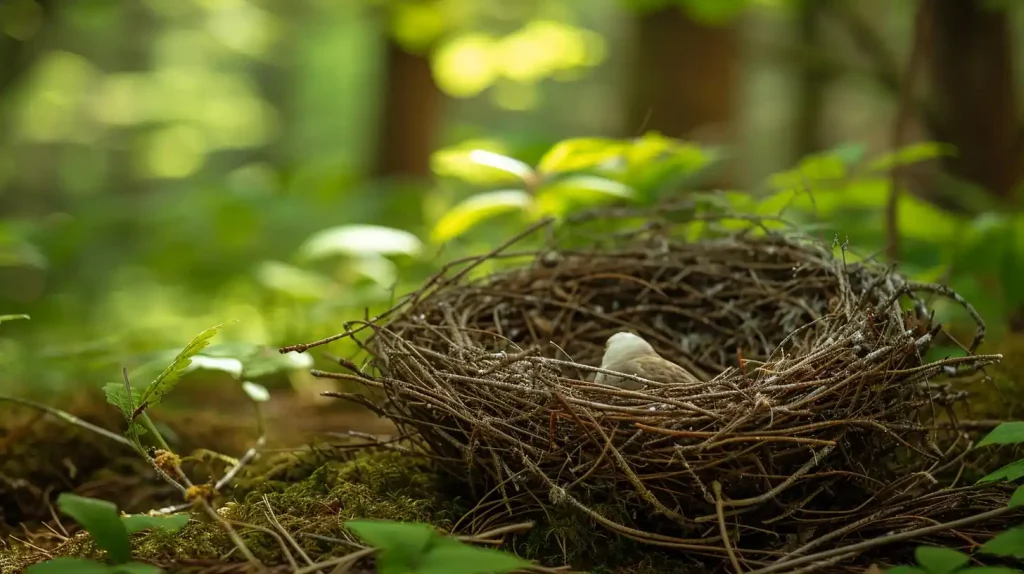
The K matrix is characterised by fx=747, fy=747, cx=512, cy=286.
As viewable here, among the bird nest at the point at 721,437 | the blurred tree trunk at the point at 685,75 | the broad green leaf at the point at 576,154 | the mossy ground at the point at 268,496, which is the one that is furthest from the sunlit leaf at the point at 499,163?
the blurred tree trunk at the point at 685,75

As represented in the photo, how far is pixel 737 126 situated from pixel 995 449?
371cm

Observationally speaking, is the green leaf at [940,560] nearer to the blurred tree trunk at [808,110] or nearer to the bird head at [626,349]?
the bird head at [626,349]

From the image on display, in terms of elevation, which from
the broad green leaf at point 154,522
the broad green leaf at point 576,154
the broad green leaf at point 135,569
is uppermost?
the broad green leaf at point 576,154

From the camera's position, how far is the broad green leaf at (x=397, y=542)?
3.53ft

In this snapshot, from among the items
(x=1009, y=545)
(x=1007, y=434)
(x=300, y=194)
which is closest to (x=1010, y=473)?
(x=1007, y=434)

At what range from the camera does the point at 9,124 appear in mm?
12508

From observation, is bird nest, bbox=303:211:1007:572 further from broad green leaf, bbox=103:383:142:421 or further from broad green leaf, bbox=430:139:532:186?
broad green leaf, bbox=430:139:532:186

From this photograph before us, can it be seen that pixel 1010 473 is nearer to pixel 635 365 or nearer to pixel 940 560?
pixel 940 560

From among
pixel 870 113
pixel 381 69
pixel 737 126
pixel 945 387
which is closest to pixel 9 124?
pixel 381 69

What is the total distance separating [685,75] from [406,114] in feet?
10.3

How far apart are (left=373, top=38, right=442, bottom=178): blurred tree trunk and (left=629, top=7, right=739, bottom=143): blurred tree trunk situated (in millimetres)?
2871

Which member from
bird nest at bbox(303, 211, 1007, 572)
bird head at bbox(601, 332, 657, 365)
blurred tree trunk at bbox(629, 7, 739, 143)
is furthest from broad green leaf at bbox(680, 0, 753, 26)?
bird head at bbox(601, 332, 657, 365)

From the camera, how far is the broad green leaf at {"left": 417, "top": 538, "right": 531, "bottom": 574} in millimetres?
1047

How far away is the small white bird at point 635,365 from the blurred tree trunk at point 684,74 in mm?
3270
